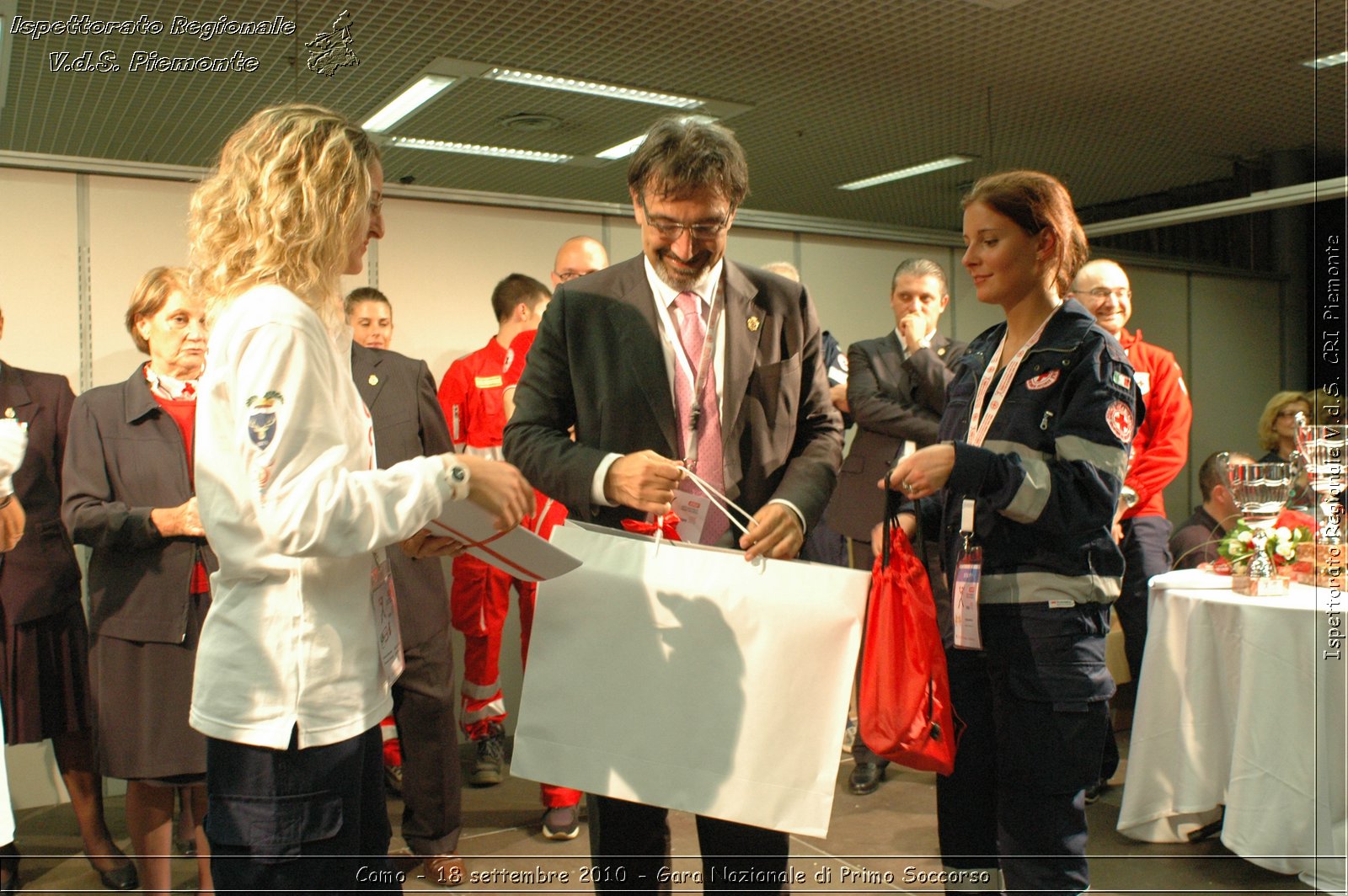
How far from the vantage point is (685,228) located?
67.4 inches

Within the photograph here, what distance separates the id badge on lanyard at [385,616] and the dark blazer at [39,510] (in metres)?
2.21

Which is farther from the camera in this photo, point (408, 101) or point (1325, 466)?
point (408, 101)

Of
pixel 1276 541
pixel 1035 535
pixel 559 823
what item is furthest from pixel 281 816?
pixel 1276 541

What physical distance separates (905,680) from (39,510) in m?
2.80

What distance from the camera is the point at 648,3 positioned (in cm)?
467

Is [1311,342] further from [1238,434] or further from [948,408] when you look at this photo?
[948,408]

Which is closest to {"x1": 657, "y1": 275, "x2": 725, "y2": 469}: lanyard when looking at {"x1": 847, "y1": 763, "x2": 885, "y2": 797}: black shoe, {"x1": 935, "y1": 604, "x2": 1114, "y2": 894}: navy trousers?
{"x1": 935, "y1": 604, "x2": 1114, "y2": 894}: navy trousers

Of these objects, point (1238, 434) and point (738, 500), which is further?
point (1238, 434)

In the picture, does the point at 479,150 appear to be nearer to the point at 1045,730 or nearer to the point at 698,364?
the point at 698,364

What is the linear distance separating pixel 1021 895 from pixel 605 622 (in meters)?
0.95

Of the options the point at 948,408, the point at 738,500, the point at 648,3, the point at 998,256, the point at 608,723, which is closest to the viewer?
the point at 608,723

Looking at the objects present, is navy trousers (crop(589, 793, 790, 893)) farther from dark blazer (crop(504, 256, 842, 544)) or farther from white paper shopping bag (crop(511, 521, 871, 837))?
dark blazer (crop(504, 256, 842, 544))

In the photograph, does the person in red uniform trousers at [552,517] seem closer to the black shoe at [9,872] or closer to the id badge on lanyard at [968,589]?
the id badge on lanyard at [968,589]

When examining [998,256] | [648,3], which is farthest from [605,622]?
[648,3]
